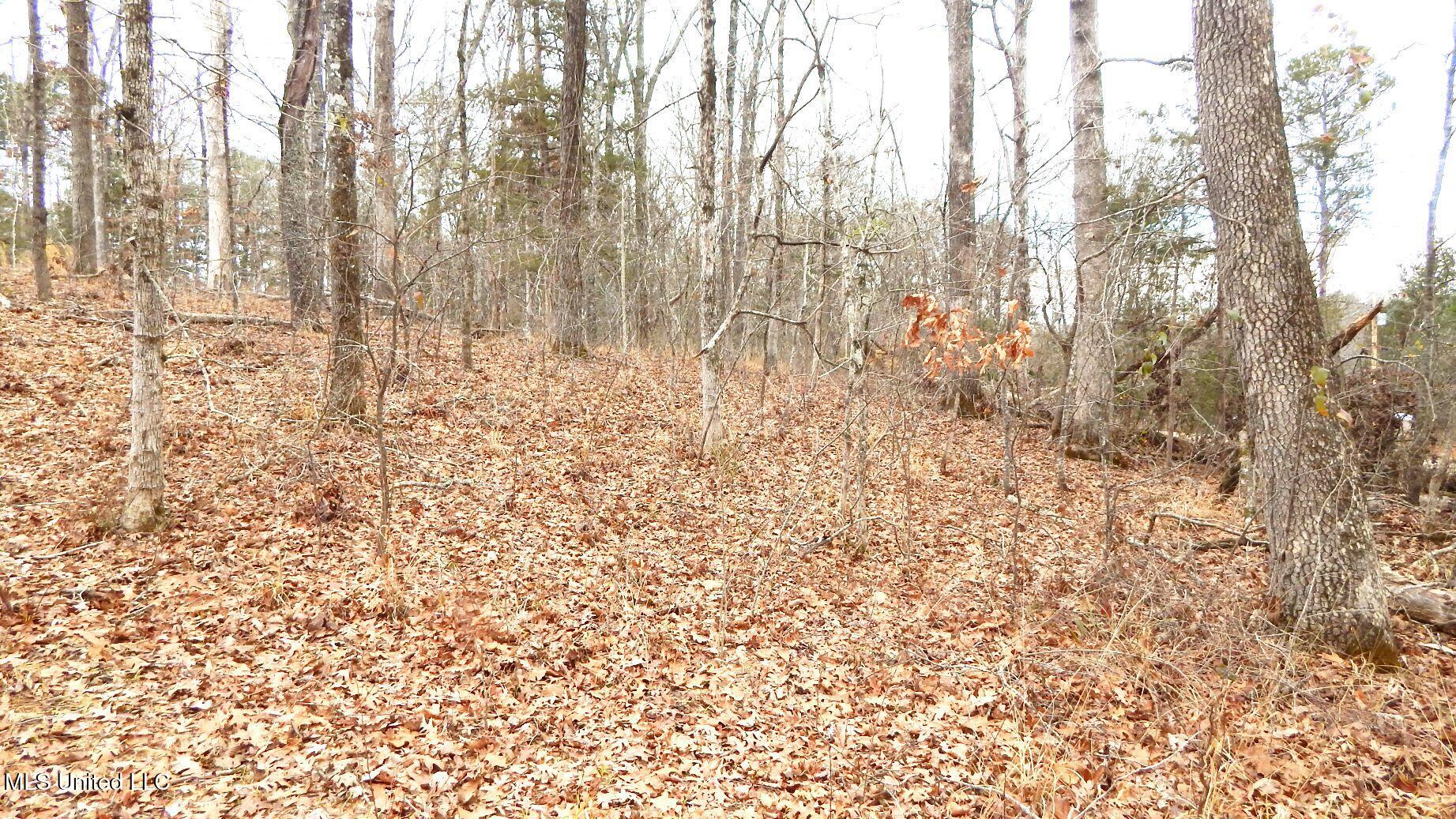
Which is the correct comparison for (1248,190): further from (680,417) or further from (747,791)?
(680,417)

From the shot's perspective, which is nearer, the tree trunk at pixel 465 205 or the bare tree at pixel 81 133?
the tree trunk at pixel 465 205

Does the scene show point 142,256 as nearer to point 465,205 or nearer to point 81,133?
point 465,205

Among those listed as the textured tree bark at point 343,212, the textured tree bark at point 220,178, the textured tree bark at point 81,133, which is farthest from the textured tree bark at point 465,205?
the textured tree bark at point 81,133

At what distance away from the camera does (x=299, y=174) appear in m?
10.3

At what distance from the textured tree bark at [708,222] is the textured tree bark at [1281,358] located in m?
4.71

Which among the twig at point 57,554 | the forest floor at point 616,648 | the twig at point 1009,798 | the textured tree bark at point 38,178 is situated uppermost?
the textured tree bark at point 38,178

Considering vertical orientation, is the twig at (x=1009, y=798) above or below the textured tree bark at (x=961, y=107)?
below

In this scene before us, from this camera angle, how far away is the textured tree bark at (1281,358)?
4.55 m

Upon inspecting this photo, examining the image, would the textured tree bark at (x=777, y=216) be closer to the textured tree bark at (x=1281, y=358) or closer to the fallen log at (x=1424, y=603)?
the textured tree bark at (x=1281, y=358)

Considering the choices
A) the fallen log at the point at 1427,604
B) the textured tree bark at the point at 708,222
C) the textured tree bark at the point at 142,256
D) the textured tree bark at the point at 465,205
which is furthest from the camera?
the textured tree bark at the point at 465,205

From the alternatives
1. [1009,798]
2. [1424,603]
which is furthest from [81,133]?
[1424,603]

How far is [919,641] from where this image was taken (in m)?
5.06

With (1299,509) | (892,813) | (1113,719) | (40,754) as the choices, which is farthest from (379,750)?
(1299,509)

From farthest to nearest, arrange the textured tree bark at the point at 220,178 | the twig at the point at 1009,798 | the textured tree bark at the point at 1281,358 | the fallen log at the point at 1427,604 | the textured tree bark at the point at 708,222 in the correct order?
1. the textured tree bark at the point at 220,178
2. the textured tree bark at the point at 708,222
3. the fallen log at the point at 1427,604
4. the textured tree bark at the point at 1281,358
5. the twig at the point at 1009,798
